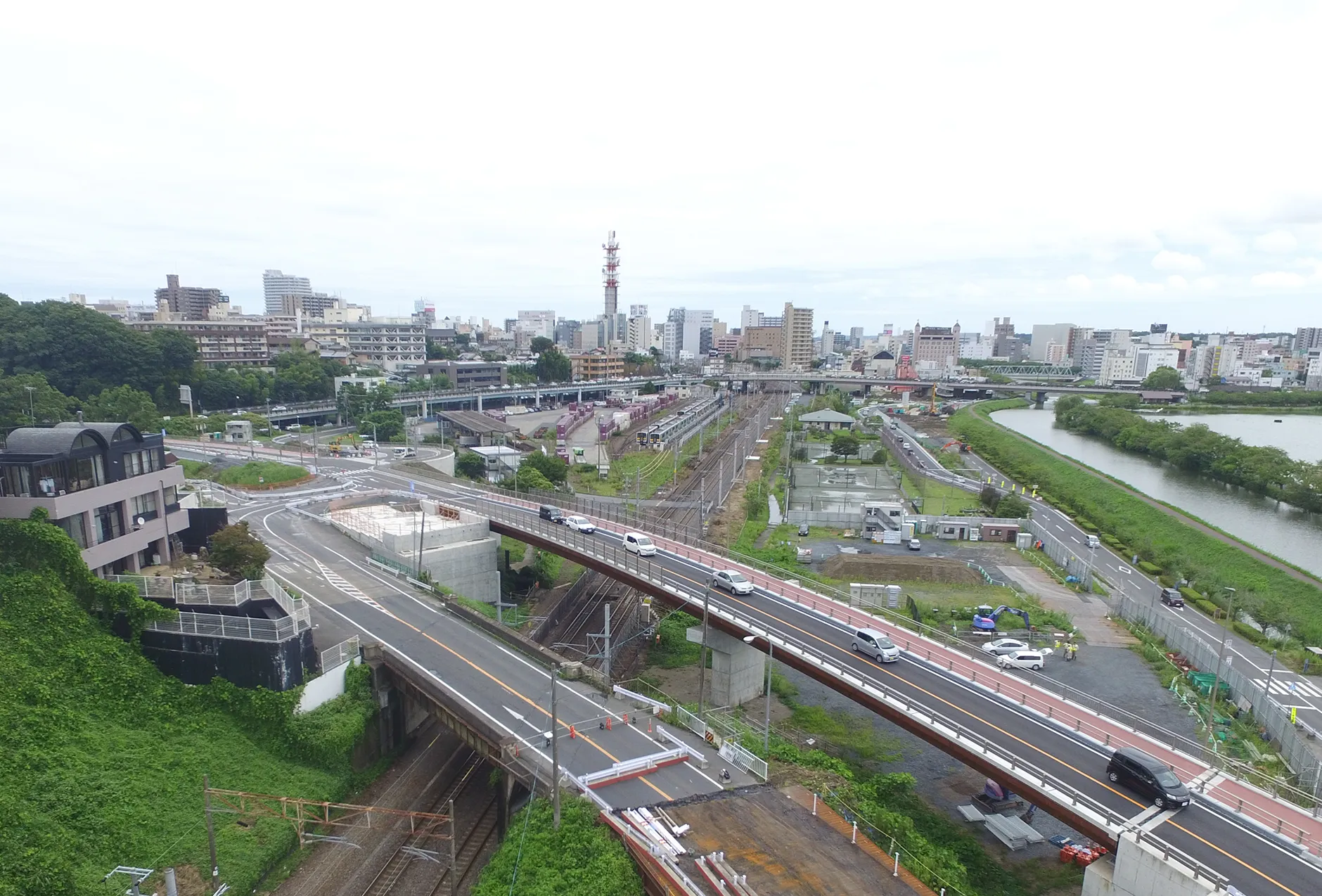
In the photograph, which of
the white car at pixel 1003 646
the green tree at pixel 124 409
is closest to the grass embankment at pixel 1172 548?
the white car at pixel 1003 646

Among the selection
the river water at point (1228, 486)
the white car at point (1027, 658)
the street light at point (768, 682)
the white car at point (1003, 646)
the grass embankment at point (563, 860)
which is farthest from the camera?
the river water at point (1228, 486)

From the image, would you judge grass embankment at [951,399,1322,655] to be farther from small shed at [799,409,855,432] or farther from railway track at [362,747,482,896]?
railway track at [362,747,482,896]

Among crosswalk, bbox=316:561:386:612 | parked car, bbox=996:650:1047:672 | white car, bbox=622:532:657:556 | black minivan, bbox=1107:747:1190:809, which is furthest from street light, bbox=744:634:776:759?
crosswalk, bbox=316:561:386:612

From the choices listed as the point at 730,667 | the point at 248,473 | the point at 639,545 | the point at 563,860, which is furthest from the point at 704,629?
the point at 248,473

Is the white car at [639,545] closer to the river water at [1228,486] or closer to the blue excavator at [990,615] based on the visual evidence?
the blue excavator at [990,615]

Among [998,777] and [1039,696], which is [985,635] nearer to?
[1039,696]
